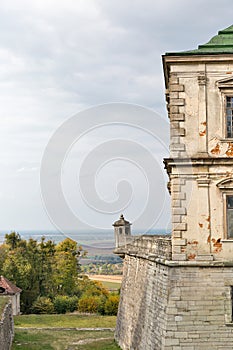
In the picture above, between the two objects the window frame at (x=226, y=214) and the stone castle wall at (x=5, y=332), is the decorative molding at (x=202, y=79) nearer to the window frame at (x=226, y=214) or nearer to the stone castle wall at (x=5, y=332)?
the window frame at (x=226, y=214)

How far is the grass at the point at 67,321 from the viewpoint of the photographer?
2794 centimetres

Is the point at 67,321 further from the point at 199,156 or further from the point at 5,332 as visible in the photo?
the point at 199,156

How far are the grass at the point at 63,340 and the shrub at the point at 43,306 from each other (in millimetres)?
10521

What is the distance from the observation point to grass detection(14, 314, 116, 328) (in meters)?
27.9

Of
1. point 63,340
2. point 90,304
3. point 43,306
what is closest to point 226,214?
point 63,340

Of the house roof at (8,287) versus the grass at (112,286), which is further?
the grass at (112,286)

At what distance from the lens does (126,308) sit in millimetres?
20703

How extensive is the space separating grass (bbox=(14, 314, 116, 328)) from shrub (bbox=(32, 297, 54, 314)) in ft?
11.7

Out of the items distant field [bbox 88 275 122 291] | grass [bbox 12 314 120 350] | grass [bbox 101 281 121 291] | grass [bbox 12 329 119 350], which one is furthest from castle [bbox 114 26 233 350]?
distant field [bbox 88 275 122 291]

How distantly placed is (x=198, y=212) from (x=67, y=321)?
17770 mm

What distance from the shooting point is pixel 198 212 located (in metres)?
15.0

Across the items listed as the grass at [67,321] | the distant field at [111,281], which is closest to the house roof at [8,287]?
the grass at [67,321]

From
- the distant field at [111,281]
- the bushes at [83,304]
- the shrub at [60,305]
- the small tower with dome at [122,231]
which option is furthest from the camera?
the distant field at [111,281]

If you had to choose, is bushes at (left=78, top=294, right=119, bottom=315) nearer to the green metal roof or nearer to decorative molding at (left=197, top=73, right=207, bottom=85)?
decorative molding at (left=197, top=73, right=207, bottom=85)
